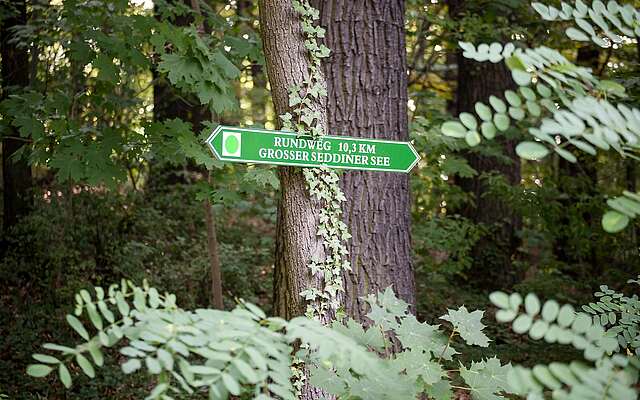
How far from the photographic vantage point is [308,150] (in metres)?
3.17

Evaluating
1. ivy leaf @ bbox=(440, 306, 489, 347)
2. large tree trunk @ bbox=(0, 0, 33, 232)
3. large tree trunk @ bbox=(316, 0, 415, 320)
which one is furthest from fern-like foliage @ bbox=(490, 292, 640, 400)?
large tree trunk @ bbox=(0, 0, 33, 232)

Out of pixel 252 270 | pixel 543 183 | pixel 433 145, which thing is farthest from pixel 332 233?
pixel 252 270

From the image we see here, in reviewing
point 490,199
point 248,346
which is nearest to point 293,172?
point 248,346

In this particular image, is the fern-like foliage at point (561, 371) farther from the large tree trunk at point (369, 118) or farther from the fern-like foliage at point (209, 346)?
the large tree trunk at point (369, 118)

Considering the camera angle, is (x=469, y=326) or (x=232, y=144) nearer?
(x=469, y=326)

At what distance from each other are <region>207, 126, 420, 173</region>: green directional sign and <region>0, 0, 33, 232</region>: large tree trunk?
556 cm

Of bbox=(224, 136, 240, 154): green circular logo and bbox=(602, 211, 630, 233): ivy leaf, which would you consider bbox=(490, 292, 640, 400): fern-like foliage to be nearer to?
bbox=(602, 211, 630, 233): ivy leaf

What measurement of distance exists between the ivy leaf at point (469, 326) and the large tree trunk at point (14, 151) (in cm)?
627

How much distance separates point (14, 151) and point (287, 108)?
589 centimetres

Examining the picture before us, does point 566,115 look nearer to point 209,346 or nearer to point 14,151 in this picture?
point 209,346

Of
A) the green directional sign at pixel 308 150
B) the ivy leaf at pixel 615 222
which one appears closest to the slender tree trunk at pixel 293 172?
the green directional sign at pixel 308 150

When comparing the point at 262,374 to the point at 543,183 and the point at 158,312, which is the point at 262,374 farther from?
the point at 543,183

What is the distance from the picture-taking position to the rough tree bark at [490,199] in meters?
8.84

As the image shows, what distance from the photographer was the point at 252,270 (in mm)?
A: 8477
